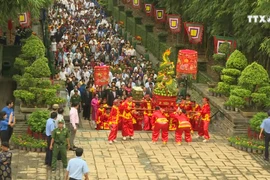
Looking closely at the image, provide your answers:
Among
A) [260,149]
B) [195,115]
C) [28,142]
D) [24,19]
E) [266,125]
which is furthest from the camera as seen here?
[24,19]

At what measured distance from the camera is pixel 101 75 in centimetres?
2656

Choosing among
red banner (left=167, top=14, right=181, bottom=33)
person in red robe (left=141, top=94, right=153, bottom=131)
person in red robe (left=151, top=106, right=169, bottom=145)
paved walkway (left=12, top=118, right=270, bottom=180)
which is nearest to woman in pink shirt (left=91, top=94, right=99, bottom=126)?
person in red robe (left=141, top=94, right=153, bottom=131)

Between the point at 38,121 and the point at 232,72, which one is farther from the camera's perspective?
the point at 232,72

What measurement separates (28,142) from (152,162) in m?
3.60

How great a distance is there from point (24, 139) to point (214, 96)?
8.59 m

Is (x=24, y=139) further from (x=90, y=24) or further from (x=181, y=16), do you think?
(x=90, y=24)

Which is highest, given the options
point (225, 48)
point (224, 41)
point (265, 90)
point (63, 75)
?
point (224, 41)

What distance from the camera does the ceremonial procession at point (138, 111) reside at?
18445 mm

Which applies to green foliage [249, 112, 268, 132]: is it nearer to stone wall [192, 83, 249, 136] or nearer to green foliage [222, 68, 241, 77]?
stone wall [192, 83, 249, 136]

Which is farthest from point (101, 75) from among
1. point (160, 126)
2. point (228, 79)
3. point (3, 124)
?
point (3, 124)

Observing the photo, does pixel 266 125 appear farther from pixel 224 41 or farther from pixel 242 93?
pixel 224 41

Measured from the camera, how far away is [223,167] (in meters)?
19.0

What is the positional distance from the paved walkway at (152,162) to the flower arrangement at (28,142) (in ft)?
0.67

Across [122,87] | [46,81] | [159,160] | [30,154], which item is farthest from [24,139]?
[122,87]
